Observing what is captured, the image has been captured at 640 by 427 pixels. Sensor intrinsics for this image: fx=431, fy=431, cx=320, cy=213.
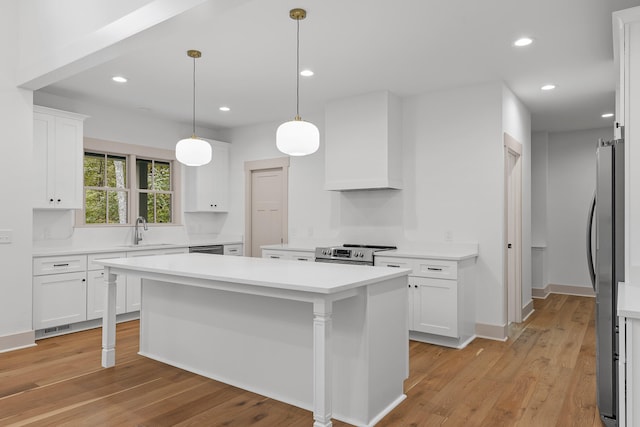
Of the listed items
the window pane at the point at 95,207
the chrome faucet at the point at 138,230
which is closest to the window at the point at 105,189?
the window pane at the point at 95,207

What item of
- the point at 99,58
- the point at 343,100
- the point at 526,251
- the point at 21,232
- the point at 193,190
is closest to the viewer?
the point at 99,58

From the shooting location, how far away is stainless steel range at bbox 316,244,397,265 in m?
4.52

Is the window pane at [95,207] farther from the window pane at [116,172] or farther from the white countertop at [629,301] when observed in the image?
the white countertop at [629,301]

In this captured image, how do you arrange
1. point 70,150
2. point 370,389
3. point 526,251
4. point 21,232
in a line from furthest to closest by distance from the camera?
point 526,251 → point 70,150 → point 21,232 → point 370,389

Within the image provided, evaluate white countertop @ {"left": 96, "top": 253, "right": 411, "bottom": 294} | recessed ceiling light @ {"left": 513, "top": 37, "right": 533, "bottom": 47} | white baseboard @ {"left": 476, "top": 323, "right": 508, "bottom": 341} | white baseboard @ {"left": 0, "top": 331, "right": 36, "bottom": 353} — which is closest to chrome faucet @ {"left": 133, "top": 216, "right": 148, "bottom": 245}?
white baseboard @ {"left": 0, "top": 331, "right": 36, "bottom": 353}

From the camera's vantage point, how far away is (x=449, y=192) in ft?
15.2

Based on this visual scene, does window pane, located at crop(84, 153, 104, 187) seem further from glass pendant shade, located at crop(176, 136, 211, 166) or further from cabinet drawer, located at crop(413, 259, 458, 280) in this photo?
cabinet drawer, located at crop(413, 259, 458, 280)

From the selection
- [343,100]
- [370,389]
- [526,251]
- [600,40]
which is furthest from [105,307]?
[526,251]

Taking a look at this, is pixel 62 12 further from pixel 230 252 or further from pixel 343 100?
pixel 230 252

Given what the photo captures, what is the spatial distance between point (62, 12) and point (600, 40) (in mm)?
4239

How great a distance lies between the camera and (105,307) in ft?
11.3

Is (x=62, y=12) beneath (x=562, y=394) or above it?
above

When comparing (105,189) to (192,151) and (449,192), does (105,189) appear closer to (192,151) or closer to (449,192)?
(192,151)

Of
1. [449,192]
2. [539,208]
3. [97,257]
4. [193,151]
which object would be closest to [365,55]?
[193,151]
